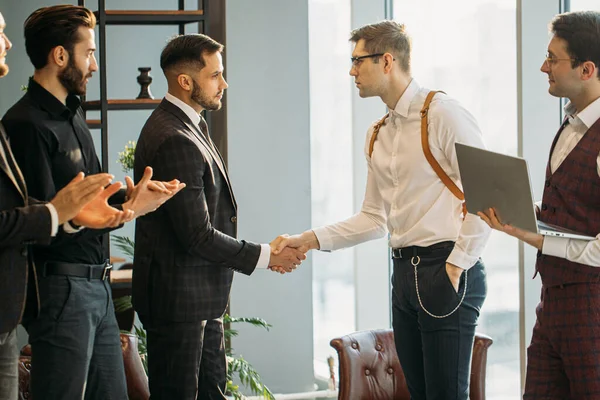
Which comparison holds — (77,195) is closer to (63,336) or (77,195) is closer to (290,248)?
(63,336)

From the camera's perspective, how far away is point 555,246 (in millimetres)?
2775

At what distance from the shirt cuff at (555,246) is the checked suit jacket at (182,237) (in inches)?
44.3

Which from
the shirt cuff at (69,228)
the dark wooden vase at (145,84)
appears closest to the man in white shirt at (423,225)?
the shirt cuff at (69,228)

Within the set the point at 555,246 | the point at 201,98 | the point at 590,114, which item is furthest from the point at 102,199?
the point at 590,114

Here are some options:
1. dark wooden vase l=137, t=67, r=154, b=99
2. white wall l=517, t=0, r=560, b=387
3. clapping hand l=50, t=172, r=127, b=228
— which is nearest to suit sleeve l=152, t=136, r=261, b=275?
clapping hand l=50, t=172, r=127, b=228

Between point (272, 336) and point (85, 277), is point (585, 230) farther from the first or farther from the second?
point (272, 336)

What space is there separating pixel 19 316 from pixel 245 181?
3.00m

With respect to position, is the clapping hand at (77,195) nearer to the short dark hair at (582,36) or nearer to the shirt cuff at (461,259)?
the shirt cuff at (461,259)

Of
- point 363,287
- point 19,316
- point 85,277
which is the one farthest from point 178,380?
point 363,287

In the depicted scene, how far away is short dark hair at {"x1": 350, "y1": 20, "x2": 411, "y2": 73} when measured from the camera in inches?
130

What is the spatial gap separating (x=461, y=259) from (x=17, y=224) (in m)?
1.48

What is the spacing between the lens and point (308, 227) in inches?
219

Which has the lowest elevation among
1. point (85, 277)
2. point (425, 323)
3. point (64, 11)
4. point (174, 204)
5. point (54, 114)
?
point (425, 323)

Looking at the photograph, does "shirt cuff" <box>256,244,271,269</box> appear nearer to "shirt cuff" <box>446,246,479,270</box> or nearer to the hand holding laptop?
"shirt cuff" <box>446,246,479,270</box>
